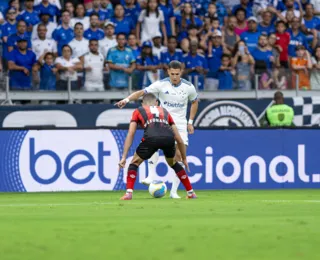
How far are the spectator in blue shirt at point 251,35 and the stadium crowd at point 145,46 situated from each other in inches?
1.0

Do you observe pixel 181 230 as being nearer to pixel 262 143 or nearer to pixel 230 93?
pixel 262 143

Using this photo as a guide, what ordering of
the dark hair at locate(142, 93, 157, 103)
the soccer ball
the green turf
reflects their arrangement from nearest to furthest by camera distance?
the green turf, the dark hair at locate(142, 93, 157, 103), the soccer ball

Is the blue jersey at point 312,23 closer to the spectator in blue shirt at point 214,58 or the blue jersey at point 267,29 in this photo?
the blue jersey at point 267,29

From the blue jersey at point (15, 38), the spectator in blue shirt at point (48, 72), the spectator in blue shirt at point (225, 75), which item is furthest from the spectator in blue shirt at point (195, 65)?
the blue jersey at point (15, 38)

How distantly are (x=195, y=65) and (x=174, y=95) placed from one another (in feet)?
19.5

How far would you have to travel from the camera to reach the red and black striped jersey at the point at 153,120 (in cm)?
1541

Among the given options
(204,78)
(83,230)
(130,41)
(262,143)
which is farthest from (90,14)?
(83,230)

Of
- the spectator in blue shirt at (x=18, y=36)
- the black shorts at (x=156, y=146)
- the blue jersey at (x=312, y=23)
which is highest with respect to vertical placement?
the blue jersey at (x=312, y=23)

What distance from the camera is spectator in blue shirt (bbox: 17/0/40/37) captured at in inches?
889

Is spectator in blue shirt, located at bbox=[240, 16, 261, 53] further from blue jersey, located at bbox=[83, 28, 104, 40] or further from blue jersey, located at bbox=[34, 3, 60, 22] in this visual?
blue jersey, located at bbox=[34, 3, 60, 22]

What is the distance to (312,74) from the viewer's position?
23.0 metres

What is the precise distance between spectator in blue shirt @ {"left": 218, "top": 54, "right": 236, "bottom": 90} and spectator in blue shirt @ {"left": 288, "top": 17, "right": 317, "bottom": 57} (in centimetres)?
225

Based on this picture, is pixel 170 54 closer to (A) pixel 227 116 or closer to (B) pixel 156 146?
(A) pixel 227 116

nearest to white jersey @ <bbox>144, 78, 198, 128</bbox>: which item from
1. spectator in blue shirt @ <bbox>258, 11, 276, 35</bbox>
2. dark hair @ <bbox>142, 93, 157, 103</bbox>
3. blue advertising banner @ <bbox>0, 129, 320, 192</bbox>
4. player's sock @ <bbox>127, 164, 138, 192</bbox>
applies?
dark hair @ <bbox>142, 93, 157, 103</bbox>
